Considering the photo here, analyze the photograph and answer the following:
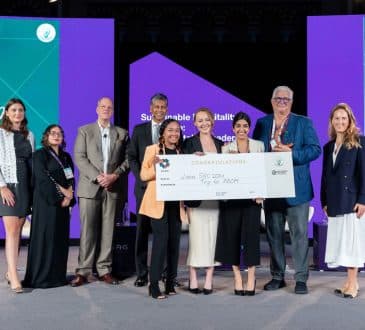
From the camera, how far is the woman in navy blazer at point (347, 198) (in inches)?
172

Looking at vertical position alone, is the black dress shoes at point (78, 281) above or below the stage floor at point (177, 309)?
above

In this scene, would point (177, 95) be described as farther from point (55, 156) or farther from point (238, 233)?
point (238, 233)

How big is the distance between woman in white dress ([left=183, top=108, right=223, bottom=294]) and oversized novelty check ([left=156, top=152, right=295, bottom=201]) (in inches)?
5.2

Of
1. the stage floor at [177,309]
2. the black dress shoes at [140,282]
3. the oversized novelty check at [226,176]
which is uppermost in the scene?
the oversized novelty check at [226,176]

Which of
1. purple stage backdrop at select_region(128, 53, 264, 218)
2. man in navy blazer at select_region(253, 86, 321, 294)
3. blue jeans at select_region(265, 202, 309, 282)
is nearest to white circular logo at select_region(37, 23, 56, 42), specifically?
purple stage backdrop at select_region(128, 53, 264, 218)

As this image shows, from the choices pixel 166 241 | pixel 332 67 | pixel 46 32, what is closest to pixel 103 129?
pixel 166 241

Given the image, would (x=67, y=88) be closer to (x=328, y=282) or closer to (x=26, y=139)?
(x=26, y=139)

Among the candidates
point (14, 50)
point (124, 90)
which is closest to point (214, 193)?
point (14, 50)

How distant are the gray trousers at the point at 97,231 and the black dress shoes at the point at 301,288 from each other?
5.27ft

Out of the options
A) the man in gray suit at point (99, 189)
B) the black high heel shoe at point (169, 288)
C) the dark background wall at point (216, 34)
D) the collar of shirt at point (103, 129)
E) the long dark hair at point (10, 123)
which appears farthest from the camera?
the dark background wall at point (216, 34)

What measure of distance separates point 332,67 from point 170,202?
3406 mm

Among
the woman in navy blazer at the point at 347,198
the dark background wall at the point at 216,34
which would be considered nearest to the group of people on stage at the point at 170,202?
the woman in navy blazer at the point at 347,198

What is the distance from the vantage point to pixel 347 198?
4.36 m

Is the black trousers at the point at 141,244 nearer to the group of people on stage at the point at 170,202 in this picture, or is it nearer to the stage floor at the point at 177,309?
the group of people on stage at the point at 170,202
